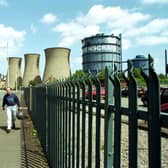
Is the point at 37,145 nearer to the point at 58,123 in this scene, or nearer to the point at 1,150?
the point at 1,150

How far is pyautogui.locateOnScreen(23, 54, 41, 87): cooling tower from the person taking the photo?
93938mm

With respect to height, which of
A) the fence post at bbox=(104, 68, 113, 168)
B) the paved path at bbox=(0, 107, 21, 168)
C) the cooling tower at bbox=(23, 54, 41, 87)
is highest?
the cooling tower at bbox=(23, 54, 41, 87)

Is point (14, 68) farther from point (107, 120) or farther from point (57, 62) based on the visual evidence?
point (107, 120)

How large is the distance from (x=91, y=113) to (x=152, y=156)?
2086mm

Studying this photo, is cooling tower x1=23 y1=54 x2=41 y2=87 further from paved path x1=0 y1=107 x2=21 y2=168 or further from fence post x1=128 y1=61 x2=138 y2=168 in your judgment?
fence post x1=128 y1=61 x2=138 y2=168

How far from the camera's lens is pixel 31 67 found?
94250 mm

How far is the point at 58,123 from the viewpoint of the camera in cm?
711

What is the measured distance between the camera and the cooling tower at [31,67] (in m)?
93.9

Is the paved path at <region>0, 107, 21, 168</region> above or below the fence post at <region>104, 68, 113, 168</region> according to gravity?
below

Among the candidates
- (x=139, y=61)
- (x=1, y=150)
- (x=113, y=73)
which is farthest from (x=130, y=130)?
(x=1, y=150)

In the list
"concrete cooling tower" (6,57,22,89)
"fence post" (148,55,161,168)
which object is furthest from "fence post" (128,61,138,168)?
"concrete cooling tower" (6,57,22,89)

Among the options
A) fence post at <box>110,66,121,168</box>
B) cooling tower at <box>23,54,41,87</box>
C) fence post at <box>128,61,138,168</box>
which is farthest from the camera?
cooling tower at <box>23,54,41,87</box>

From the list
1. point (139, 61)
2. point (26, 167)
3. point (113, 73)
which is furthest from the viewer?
point (26, 167)

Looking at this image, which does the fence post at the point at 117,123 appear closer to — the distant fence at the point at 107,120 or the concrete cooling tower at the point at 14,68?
the distant fence at the point at 107,120
